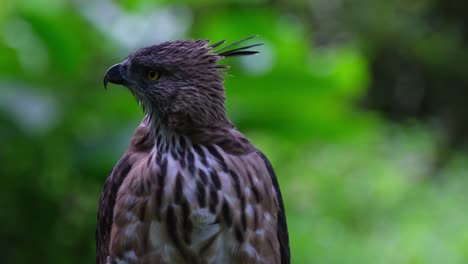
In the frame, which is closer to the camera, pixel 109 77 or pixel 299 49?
pixel 109 77

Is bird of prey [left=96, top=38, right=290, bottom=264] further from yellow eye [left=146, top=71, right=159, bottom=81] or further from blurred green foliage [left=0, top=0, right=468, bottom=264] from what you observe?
blurred green foliage [left=0, top=0, right=468, bottom=264]

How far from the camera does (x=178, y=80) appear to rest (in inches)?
91.9

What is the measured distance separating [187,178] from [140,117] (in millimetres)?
2824

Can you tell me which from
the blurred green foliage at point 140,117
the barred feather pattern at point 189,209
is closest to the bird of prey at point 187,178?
the barred feather pattern at point 189,209

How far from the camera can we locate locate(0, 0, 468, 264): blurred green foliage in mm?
4828

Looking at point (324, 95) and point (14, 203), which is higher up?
point (324, 95)

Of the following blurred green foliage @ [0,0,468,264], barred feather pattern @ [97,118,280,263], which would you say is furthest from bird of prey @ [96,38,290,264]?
blurred green foliage @ [0,0,468,264]

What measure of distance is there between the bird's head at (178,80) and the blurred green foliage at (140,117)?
7.96 feet

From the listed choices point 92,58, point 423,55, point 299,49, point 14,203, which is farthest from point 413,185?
point 423,55

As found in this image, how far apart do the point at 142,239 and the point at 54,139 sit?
9.05 feet

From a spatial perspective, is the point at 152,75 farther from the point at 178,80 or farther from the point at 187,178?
the point at 187,178

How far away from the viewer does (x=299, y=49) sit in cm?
566

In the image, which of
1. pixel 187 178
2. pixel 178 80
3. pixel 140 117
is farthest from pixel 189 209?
pixel 140 117

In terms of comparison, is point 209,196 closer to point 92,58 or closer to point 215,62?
point 215,62
